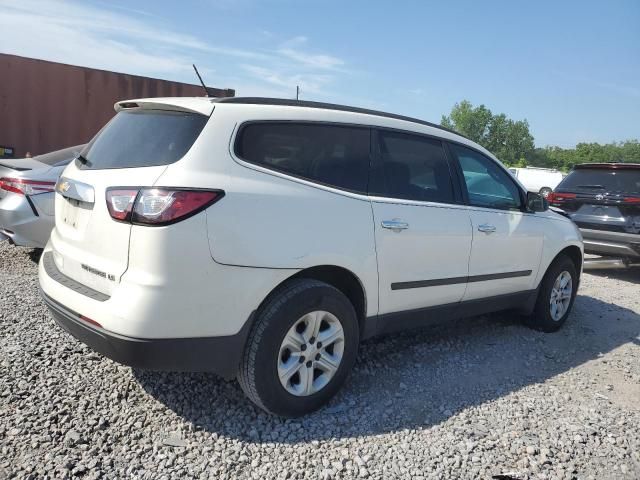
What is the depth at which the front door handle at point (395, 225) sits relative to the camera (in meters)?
3.24

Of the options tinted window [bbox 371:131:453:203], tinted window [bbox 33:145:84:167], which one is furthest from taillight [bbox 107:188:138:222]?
tinted window [bbox 33:145:84:167]

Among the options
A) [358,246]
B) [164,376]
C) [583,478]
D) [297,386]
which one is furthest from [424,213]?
[164,376]

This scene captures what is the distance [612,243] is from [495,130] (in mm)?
109915

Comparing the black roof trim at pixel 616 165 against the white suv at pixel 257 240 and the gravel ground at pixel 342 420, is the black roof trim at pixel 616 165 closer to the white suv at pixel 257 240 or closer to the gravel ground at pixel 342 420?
the gravel ground at pixel 342 420

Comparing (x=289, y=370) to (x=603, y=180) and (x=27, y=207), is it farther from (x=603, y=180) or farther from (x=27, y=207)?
(x=603, y=180)

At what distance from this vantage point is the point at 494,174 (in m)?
4.41

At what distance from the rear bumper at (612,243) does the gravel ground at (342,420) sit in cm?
343

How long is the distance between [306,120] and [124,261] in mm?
1312

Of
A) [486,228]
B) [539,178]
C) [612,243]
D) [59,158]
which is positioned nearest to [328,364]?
[486,228]

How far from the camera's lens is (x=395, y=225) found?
129 inches

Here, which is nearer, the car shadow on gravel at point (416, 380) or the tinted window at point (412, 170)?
the car shadow on gravel at point (416, 380)

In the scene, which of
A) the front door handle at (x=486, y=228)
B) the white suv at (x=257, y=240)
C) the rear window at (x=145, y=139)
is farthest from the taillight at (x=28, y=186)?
the front door handle at (x=486, y=228)

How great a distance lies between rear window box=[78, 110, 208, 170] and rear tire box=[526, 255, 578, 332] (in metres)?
3.59

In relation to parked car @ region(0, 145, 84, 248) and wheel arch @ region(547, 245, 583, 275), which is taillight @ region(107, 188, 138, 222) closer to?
parked car @ region(0, 145, 84, 248)
